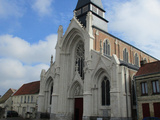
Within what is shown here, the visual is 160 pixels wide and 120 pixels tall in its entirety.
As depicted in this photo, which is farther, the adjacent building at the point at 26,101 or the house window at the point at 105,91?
the adjacent building at the point at 26,101

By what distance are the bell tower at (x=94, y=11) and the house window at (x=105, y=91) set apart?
39.6 ft

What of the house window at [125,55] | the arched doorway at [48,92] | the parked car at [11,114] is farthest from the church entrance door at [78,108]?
the parked car at [11,114]

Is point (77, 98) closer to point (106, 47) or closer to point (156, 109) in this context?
point (106, 47)

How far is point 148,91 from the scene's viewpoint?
19.0m

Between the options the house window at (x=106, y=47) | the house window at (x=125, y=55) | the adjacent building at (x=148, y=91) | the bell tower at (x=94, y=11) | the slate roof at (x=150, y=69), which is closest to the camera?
the adjacent building at (x=148, y=91)

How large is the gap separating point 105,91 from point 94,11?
54.2 feet

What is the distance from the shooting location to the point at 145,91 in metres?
19.5

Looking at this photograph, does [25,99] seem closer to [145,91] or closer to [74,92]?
[74,92]

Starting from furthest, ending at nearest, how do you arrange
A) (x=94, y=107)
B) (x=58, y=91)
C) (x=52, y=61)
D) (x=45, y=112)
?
(x=52, y=61)
(x=45, y=112)
(x=58, y=91)
(x=94, y=107)

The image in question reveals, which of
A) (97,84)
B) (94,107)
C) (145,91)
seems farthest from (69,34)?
(145,91)

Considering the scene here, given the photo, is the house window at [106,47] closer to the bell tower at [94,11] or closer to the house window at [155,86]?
the bell tower at [94,11]

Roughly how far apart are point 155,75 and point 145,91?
2149 millimetres

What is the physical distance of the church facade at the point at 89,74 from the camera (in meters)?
20.9

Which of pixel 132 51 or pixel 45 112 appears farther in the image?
pixel 132 51
